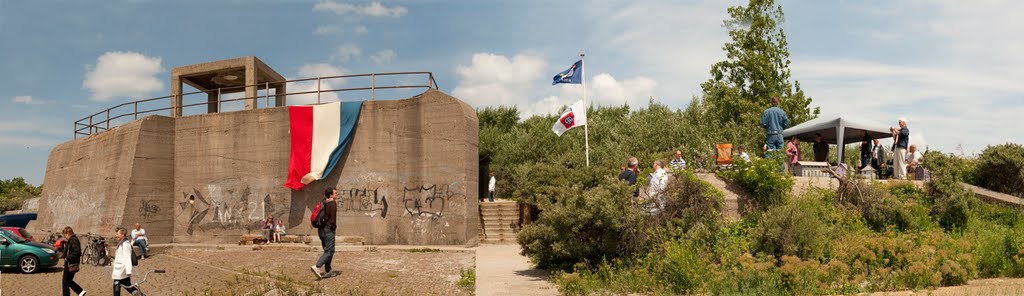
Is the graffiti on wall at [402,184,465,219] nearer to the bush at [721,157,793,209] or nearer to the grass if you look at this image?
the grass

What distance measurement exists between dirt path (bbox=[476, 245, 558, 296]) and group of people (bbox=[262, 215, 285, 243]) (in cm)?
708

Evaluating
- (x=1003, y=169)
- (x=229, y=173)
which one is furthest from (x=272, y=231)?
(x=1003, y=169)

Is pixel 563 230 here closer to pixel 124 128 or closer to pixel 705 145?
pixel 124 128

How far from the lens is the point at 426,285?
1241 cm

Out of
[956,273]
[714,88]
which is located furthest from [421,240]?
[714,88]

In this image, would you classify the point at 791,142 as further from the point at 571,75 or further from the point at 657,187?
the point at 571,75

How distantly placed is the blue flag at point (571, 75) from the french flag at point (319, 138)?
7654 millimetres

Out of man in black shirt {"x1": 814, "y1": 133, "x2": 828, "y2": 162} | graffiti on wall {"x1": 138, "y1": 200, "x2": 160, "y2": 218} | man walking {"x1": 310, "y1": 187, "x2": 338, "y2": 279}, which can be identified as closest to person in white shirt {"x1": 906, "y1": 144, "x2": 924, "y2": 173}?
man in black shirt {"x1": 814, "y1": 133, "x2": 828, "y2": 162}

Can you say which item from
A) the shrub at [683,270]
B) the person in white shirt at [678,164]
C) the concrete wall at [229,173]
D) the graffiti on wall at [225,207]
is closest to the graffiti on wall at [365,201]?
the concrete wall at [229,173]

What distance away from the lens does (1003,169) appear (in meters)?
18.0

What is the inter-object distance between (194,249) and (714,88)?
75.0 feet

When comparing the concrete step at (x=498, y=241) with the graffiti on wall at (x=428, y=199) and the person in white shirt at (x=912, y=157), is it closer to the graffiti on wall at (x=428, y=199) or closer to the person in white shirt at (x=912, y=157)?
the graffiti on wall at (x=428, y=199)

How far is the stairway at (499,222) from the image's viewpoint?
2300cm

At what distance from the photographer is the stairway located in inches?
906
